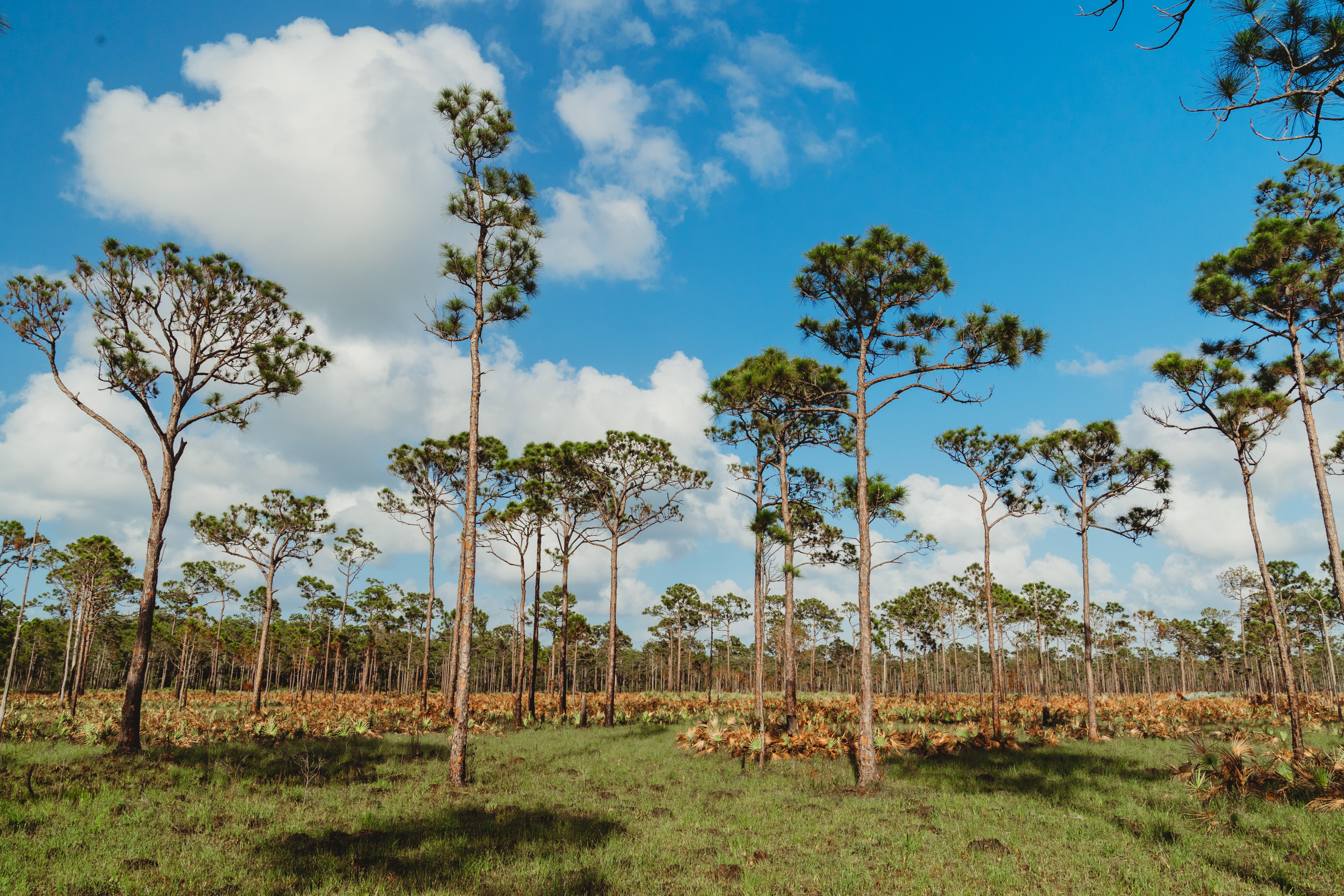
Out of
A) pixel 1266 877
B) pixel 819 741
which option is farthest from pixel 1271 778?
pixel 819 741

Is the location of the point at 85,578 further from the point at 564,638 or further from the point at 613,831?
the point at 613,831

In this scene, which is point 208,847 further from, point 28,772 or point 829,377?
point 829,377

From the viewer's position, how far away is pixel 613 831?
8953mm

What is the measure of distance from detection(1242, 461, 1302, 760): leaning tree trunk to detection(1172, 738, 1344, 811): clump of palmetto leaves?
1.10 meters

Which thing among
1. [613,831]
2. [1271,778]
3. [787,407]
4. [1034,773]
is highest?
[787,407]

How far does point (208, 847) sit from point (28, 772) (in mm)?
4522

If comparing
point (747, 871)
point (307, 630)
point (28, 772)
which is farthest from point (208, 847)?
point (307, 630)

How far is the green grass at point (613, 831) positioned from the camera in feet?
22.2

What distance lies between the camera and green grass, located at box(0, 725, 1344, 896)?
6.78 m

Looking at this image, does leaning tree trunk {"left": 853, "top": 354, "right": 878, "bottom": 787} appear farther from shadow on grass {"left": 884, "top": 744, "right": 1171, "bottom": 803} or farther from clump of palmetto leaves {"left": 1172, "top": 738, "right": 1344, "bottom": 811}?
clump of palmetto leaves {"left": 1172, "top": 738, "right": 1344, "bottom": 811}

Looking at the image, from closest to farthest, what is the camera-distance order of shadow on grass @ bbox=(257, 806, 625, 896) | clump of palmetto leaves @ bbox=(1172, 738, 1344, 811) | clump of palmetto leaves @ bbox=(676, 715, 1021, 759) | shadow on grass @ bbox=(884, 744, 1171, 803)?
shadow on grass @ bbox=(257, 806, 625, 896) → clump of palmetto leaves @ bbox=(1172, 738, 1344, 811) → shadow on grass @ bbox=(884, 744, 1171, 803) → clump of palmetto leaves @ bbox=(676, 715, 1021, 759)

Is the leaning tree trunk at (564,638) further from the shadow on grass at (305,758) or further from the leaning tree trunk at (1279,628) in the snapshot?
the leaning tree trunk at (1279,628)

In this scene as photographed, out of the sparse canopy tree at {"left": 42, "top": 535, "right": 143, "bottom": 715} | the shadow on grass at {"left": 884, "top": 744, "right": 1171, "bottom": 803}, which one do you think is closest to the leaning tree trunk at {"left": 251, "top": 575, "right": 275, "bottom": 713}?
the sparse canopy tree at {"left": 42, "top": 535, "right": 143, "bottom": 715}

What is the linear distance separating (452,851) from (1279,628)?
21454mm
